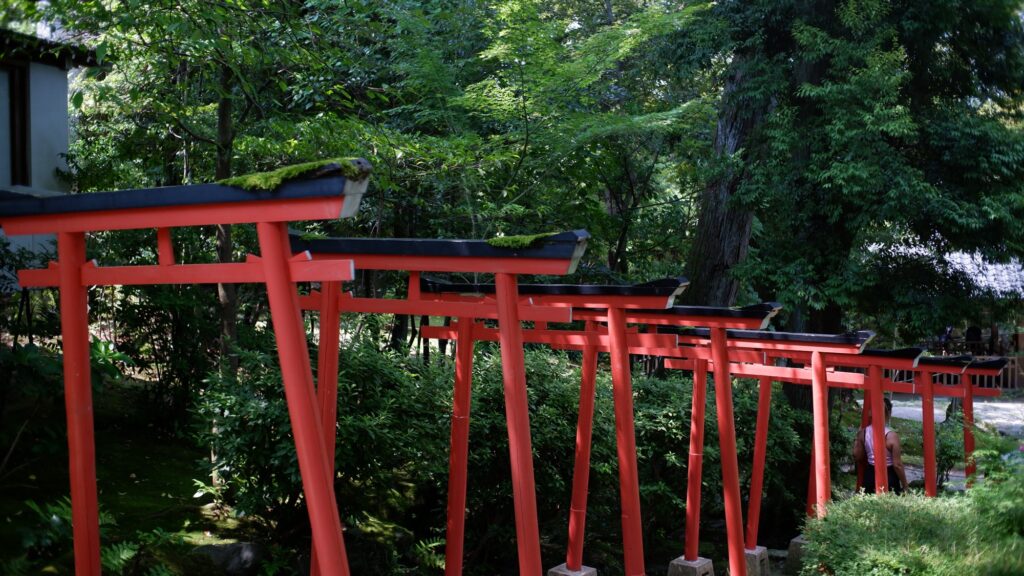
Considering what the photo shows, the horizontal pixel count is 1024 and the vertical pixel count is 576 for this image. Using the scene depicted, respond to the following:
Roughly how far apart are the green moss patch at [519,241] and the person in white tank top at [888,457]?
6.40 m

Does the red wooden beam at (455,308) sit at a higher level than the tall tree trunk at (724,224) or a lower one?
lower

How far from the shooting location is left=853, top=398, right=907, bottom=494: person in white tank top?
9.84m

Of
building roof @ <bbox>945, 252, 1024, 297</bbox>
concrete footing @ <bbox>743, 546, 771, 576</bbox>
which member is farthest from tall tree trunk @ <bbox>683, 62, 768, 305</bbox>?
concrete footing @ <bbox>743, 546, 771, 576</bbox>

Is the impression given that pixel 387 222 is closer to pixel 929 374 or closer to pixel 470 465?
pixel 470 465

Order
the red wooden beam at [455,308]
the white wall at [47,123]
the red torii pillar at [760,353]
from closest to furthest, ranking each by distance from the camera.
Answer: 1. the red wooden beam at [455,308]
2. the red torii pillar at [760,353]
3. the white wall at [47,123]

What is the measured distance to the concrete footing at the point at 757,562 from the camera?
10219mm

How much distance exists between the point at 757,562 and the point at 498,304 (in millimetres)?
6429

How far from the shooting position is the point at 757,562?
10305 millimetres

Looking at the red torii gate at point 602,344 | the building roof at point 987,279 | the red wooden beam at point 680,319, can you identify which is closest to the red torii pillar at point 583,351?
the red torii gate at point 602,344

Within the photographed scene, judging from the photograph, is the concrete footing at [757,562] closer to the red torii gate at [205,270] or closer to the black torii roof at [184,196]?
the red torii gate at [205,270]

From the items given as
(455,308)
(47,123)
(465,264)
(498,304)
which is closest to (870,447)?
(455,308)

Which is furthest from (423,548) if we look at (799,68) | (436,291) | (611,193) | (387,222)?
(611,193)

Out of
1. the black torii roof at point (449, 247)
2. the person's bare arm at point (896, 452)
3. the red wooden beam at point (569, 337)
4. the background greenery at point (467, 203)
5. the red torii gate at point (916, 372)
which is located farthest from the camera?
the person's bare arm at point (896, 452)

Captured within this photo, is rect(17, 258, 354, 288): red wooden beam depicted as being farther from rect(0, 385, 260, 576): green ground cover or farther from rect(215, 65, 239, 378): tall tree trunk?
rect(215, 65, 239, 378): tall tree trunk
